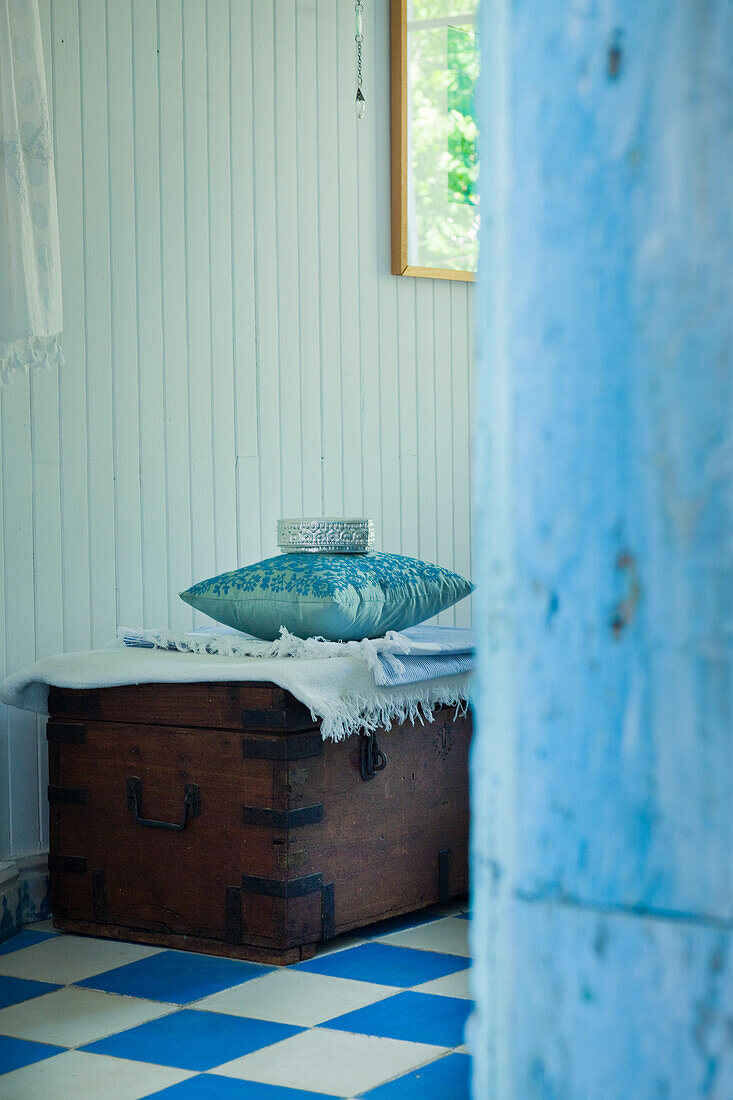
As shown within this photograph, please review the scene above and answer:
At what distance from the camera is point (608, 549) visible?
404 mm

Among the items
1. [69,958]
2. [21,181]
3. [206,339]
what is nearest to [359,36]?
[206,339]

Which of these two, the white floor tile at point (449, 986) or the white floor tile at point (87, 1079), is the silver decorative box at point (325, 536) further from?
the white floor tile at point (87, 1079)

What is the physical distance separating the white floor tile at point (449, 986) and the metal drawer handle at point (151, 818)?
0.53 meters

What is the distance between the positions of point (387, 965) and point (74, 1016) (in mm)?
564

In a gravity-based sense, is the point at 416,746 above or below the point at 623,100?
below

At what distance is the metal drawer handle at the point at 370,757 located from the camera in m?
2.30

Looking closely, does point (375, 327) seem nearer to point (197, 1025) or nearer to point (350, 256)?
point (350, 256)

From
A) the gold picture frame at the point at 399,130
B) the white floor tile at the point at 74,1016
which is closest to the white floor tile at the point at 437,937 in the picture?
the white floor tile at the point at 74,1016

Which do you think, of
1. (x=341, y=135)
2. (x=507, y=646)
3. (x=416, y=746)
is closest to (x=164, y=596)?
(x=416, y=746)

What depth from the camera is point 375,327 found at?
3275 mm

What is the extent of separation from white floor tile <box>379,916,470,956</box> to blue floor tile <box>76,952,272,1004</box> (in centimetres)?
31

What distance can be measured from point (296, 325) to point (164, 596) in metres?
0.80

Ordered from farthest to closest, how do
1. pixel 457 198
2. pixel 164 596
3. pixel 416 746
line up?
pixel 457 198, pixel 164 596, pixel 416 746

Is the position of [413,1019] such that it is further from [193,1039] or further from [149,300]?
[149,300]
